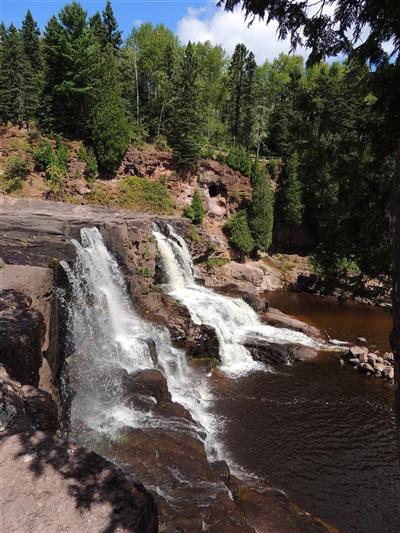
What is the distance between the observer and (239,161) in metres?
34.4

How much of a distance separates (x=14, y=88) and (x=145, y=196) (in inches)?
514

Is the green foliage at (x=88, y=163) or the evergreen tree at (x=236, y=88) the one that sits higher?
the evergreen tree at (x=236, y=88)

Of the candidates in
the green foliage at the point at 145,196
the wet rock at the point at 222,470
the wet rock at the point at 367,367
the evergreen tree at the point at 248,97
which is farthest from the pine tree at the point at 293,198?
the wet rock at the point at 222,470

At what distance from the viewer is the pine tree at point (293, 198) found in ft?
108

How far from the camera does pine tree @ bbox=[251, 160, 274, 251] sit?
31688mm

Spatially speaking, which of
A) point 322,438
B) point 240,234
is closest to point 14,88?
point 240,234

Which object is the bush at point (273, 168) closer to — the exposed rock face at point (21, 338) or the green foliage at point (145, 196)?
the green foliage at point (145, 196)

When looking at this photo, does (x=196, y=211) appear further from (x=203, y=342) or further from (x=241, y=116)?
(x=241, y=116)

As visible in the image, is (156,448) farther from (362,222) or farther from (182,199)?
(182,199)

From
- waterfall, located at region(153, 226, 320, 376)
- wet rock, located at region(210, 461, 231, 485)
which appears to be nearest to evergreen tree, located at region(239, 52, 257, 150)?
waterfall, located at region(153, 226, 320, 376)

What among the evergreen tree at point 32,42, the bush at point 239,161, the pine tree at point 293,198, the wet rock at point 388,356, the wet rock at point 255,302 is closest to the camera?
the wet rock at point 388,356

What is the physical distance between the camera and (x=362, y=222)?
638cm

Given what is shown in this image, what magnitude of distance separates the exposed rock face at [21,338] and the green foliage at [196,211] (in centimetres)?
2360

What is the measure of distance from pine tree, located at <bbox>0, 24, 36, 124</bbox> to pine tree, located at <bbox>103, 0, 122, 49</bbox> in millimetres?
17472
